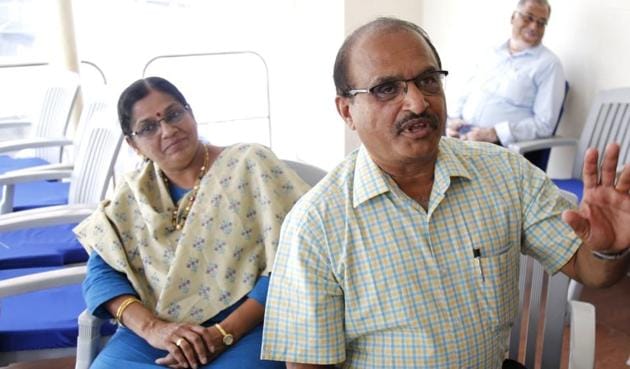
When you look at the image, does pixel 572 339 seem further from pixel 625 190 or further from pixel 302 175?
pixel 302 175

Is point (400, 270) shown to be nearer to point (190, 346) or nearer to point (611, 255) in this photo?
point (611, 255)

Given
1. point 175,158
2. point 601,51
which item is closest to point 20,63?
point 175,158

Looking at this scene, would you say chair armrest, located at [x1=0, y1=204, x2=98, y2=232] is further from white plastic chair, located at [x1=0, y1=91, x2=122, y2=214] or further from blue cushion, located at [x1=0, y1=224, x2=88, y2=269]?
white plastic chair, located at [x1=0, y1=91, x2=122, y2=214]

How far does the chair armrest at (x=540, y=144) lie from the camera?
3135mm

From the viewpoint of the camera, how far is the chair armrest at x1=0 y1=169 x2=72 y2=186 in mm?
2770

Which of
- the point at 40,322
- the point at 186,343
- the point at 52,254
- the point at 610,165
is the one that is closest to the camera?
the point at 610,165

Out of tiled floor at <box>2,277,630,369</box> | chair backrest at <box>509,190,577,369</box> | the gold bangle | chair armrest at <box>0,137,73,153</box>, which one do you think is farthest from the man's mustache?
chair armrest at <box>0,137,73,153</box>

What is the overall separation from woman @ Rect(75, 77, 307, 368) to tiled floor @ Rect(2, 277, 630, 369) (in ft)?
3.13

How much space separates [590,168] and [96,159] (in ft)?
7.18

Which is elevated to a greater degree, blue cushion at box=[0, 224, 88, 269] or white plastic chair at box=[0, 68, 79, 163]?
white plastic chair at box=[0, 68, 79, 163]

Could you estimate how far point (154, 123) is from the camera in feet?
5.90

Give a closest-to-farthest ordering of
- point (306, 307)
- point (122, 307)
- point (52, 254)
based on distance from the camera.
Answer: point (306, 307)
point (122, 307)
point (52, 254)

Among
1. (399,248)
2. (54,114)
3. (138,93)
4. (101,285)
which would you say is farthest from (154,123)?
(54,114)

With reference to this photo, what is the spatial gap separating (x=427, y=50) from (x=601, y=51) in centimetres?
242
